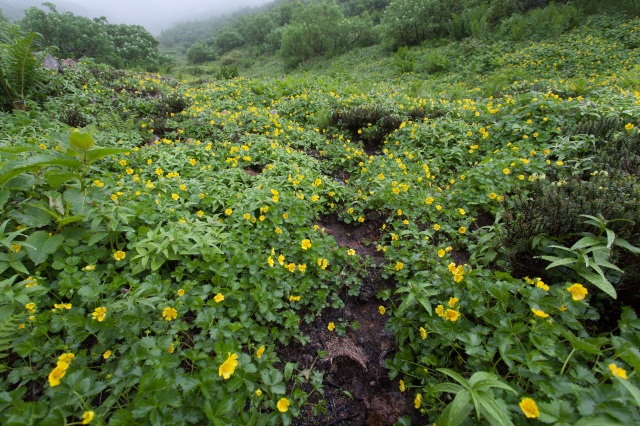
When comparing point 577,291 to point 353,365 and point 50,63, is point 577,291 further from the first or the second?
point 50,63

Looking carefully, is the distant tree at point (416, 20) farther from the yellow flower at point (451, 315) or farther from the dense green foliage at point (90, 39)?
the dense green foliage at point (90, 39)

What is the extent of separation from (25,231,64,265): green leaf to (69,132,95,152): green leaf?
71 cm

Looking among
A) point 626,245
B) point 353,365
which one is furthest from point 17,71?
point 626,245

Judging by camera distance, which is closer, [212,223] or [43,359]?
[43,359]

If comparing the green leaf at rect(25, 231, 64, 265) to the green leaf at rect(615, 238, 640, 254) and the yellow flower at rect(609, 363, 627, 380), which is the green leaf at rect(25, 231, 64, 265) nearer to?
the yellow flower at rect(609, 363, 627, 380)

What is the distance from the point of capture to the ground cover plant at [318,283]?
153 centimetres

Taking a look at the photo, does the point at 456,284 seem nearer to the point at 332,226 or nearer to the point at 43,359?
the point at 332,226

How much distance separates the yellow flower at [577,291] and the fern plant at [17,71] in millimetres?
7149

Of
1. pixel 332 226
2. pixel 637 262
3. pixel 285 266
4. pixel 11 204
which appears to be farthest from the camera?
pixel 332 226

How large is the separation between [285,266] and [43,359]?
5.28 feet

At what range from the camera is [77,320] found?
5.90ft

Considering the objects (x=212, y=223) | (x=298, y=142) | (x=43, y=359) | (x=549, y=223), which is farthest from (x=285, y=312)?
(x=298, y=142)

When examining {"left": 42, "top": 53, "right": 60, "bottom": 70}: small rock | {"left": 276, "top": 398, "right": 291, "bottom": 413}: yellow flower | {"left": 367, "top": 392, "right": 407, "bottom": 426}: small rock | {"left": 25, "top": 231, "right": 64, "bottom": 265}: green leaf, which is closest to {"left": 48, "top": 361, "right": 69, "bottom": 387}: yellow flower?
{"left": 25, "top": 231, "right": 64, "bottom": 265}: green leaf

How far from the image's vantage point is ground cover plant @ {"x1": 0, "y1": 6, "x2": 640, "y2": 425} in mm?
1528
